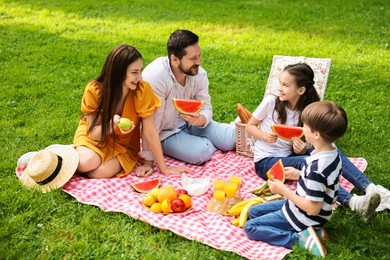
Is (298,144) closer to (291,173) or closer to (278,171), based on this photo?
(291,173)

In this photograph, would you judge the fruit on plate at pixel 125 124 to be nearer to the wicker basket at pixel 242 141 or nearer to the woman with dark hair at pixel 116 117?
the woman with dark hair at pixel 116 117

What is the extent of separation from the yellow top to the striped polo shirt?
1884 mm

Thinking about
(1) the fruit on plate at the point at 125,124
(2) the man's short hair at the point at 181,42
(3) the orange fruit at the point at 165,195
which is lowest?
(3) the orange fruit at the point at 165,195

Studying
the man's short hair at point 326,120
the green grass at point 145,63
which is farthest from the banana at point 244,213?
the man's short hair at point 326,120

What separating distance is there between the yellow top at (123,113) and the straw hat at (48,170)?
272 mm

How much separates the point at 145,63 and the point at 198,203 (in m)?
4.45

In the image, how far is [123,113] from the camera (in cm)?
523

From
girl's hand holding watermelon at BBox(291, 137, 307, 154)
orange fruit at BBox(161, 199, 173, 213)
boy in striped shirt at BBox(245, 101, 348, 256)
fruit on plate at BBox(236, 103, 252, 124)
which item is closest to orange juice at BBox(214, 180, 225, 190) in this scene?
orange fruit at BBox(161, 199, 173, 213)

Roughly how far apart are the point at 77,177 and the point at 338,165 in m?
2.59

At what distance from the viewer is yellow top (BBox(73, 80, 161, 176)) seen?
16.7ft

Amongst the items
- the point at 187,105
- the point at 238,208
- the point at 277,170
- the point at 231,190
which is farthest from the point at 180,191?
the point at 187,105

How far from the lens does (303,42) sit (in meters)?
9.70

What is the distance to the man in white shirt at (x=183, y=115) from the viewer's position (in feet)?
17.6

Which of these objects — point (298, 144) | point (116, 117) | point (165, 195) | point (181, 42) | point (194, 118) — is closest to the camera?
point (165, 195)
